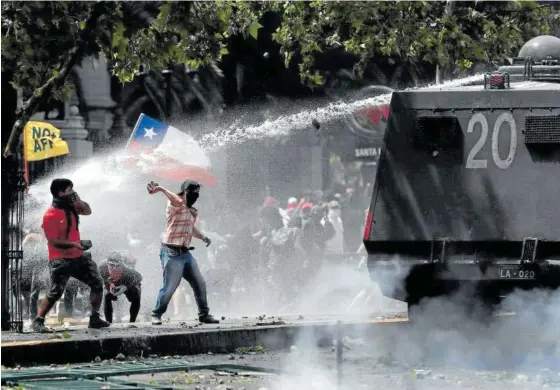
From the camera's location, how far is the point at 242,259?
84.0ft

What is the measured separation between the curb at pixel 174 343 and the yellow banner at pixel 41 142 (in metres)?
11.7

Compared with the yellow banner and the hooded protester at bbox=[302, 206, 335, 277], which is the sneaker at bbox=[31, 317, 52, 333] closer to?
the hooded protester at bbox=[302, 206, 335, 277]

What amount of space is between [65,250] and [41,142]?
458 inches

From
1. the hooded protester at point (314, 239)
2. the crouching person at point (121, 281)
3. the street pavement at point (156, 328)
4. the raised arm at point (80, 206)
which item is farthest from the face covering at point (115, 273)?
the hooded protester at point (314, 239)

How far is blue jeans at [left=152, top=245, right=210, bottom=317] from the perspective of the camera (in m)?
17.2

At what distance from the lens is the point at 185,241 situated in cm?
1759

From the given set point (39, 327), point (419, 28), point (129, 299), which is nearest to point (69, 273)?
point (39, 327)

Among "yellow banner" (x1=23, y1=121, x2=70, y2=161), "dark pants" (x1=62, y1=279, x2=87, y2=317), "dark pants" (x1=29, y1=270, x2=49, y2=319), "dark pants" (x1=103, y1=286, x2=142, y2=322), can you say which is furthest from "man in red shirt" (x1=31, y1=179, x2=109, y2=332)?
"yellow banner" (x1=23, y1=121, x2=70, y2=161)

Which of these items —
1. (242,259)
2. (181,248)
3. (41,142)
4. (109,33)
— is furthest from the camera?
(41,142)

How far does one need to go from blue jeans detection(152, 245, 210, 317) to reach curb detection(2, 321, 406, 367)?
4.58 ft

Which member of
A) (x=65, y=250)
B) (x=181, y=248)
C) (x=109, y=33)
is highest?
(x=109, y=33)

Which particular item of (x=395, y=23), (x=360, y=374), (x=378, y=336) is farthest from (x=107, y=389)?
(x=395, y=23)

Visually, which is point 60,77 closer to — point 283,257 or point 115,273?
point 115,273

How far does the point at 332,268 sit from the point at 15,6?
14.8m
